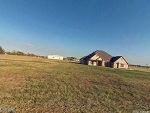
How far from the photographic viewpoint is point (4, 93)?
5.87m

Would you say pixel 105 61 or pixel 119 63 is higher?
pixel 105 61

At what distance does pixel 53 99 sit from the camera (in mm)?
5555

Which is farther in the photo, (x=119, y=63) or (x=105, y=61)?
(x=105, y=61)

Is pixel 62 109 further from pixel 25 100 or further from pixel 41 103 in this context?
pixel 25 100

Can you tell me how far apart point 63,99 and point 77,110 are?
4.14 ft

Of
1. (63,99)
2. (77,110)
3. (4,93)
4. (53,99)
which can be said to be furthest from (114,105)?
(4,93)

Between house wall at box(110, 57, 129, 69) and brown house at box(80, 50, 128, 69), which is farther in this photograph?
brown house at box(80, 50, 128, 69)

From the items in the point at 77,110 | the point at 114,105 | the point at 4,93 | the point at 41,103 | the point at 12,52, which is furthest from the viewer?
the point at 12,52

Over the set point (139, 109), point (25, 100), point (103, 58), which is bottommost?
point (139, 109)

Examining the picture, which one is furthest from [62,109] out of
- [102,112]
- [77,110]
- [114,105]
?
[114,105]

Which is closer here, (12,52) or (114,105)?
(114,105)

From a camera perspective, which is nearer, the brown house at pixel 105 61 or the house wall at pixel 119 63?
the house wall at pixel 119 63

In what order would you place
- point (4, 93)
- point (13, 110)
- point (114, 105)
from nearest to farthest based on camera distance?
point (13, 110)
point (114, 105)
point (4, 93)

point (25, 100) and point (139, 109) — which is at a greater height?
point (25, 100)
